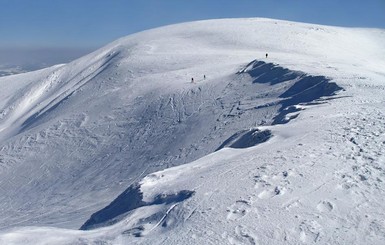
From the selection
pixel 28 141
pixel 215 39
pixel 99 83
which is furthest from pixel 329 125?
pixel 215 39

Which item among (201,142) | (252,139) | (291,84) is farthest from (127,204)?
(291,84)

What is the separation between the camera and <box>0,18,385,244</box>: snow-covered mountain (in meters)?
8.31

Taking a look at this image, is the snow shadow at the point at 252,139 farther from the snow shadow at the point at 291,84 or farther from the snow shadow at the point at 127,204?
the snow shadow at the point at 127,204

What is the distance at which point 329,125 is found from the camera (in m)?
12.6

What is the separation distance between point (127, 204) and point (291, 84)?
41.3 ft

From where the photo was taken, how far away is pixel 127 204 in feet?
34.2

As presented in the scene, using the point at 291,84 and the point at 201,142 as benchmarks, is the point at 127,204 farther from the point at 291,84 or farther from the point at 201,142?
the point at 291,84

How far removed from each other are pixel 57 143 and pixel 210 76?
8877 millimetres

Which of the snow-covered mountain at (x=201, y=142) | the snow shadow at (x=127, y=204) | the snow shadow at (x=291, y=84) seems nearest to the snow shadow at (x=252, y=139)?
the snow-covered mountain at (x=201, y=142)

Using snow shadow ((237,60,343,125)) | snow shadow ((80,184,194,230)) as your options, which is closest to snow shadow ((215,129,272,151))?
snow shadow ((237,60,343,125))

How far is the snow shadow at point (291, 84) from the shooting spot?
17609mm

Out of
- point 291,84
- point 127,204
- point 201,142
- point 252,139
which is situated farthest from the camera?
point 291,84

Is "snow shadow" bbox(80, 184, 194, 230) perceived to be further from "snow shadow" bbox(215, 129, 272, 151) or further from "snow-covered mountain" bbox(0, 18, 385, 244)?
"snow shadow" bbox(215, 129, 272, 151)

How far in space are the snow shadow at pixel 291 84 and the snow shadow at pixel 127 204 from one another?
6118mm
